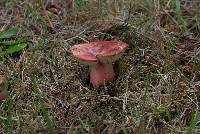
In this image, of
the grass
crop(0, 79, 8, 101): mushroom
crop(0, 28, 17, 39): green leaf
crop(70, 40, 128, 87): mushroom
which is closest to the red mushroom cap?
crop(70, 40, 128, 87): mushroom

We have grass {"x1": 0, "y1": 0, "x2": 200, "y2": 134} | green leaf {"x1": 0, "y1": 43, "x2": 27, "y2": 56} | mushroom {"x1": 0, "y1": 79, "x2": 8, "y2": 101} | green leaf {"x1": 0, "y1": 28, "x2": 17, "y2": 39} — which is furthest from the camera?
green leaf {"x1": 0, "y1": 28, "x2": 17, "y2": 39}

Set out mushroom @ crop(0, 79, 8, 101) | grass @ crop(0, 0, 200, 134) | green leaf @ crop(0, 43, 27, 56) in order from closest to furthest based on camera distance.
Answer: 1. grass @ crop(0, 0, 200, 134)
2. mushroom @ crop(0, 79, 8, 101)
3. green leaf @ crop(0, 43, 27, 56)

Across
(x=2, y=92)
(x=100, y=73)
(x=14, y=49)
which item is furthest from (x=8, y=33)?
(x=100, y=73)

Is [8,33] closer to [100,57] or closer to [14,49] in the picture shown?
[14,49]

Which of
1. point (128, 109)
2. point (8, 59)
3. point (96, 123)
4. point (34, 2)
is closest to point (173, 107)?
point (128, 109)

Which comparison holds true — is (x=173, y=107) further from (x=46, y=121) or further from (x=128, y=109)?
(x=46, y=121)

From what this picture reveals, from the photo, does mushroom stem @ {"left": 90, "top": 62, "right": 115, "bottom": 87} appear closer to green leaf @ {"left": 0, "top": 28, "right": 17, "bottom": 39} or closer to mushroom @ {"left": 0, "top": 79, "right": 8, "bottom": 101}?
mushroom @ {"left": 0, "top": 79, "right": 8, "bottom": 101}

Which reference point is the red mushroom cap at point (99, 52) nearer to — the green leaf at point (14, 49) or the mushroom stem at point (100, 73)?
the mushroom stem at point (100, 73)
